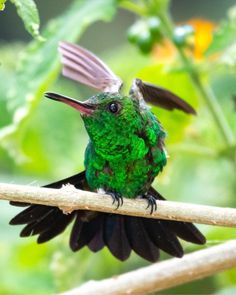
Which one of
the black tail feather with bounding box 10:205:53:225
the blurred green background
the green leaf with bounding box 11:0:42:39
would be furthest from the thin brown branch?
the green leaf with bounding box 11:0:42:39

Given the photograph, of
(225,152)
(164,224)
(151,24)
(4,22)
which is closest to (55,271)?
(164,224)

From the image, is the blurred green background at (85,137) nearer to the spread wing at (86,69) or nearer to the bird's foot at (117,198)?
the spread wing at (86,69)

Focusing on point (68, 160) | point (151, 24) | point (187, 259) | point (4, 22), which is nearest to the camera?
point (187, 259)

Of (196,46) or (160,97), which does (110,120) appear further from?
(196,46)

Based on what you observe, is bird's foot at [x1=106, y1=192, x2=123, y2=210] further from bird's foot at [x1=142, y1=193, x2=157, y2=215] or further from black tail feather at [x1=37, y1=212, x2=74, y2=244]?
black tail feather at [x1=37, y1=212, x2=74, y2=244]

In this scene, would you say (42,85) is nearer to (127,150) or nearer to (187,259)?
(127,150)

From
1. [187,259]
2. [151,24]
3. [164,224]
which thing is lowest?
[187,259]
